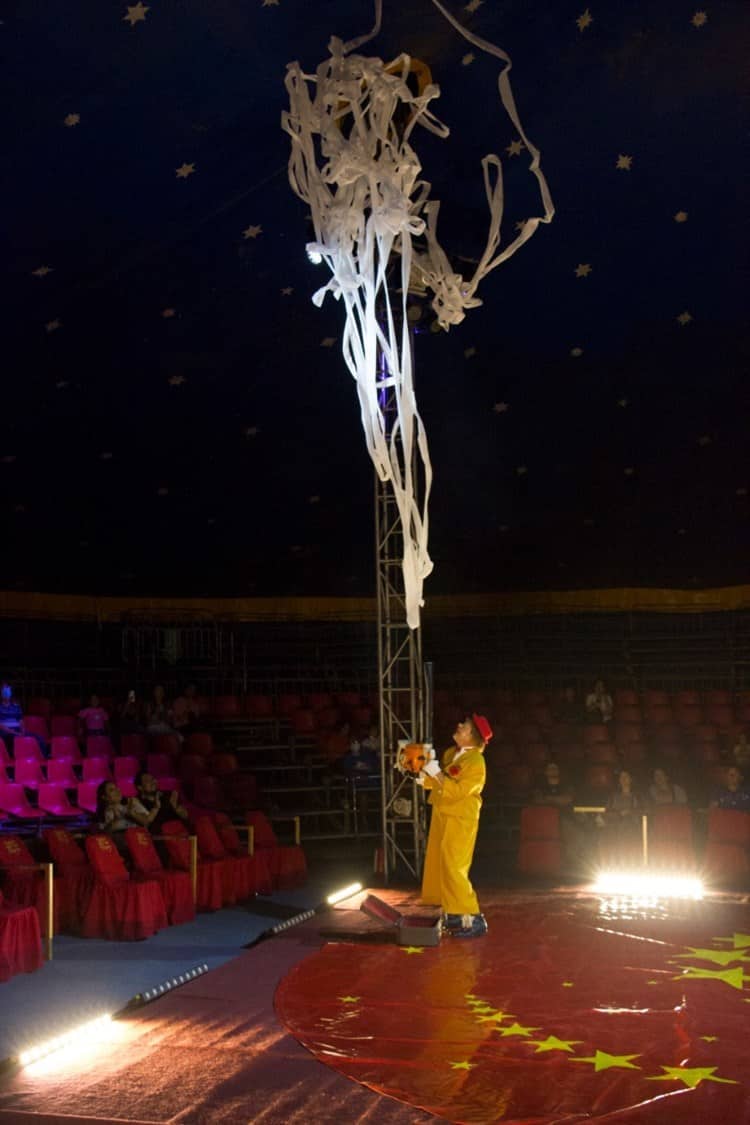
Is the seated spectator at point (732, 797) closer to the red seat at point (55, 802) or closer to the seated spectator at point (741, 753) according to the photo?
the seated spectator at point (741, 753)

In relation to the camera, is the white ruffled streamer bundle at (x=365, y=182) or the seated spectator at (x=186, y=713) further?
the seated spectator at (x=186, y=713)

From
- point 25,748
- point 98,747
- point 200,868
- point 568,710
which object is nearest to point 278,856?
point 200,868

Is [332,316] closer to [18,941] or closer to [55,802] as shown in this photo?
[55,802]

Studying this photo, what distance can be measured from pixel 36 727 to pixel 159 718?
4.90 ft

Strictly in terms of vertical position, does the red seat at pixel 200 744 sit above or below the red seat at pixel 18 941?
above

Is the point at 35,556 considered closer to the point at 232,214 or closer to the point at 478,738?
the point at 232,214

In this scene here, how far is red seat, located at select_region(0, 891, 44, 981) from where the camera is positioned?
6695 mm

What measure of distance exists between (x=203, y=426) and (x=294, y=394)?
1203mm

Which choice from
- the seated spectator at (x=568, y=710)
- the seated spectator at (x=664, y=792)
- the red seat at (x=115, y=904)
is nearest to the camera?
the red seat at (x=115, y=904)

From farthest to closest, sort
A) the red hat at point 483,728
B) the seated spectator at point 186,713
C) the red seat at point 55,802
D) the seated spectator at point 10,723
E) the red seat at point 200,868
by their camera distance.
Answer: the seated spectator at point 186,713 → the seated spectator at point 10,723 → the red seat at point 55,802 → the red seat at point 200,868 → the red hat at point 483,728

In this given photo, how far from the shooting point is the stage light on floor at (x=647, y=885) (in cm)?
910

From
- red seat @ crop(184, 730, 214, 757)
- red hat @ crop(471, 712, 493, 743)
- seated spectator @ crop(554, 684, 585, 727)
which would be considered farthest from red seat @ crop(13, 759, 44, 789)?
seated spectator @ crop(554, 684, 585, 727)

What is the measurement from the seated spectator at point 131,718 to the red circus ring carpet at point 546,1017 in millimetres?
5453

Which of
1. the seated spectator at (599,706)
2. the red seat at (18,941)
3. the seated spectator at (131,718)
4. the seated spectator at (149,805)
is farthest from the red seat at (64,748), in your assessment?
the seated spectator at (599,706)
